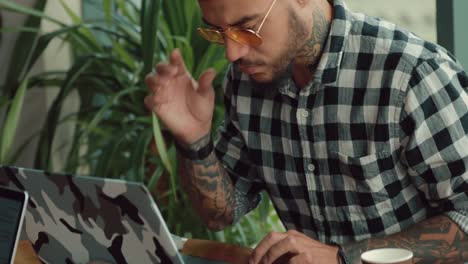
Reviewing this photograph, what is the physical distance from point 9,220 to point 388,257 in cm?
64

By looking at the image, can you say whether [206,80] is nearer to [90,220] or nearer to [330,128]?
[330,128]

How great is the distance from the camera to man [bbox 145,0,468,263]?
2.00m

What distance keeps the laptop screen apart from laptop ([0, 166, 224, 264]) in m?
0.04

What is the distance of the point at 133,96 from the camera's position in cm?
325

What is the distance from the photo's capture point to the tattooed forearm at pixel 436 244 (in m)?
2.00

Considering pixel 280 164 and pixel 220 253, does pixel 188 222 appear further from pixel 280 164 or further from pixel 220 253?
pixel 220 253

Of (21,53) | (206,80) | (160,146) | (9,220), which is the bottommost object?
(160,146)

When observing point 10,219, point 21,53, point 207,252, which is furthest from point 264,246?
point 21,53

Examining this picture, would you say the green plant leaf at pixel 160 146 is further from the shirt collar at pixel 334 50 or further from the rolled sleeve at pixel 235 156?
the shirt collar at pixel 334 50

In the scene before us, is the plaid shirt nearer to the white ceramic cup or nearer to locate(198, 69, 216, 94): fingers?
locate(198, 69, 216, 94): fingers

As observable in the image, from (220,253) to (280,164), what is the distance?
0.37m

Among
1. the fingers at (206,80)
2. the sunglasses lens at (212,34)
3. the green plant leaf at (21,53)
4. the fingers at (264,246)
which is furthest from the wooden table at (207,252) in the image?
the green plant leaf at (21,53)

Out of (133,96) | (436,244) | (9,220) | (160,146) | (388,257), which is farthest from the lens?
(133,96)

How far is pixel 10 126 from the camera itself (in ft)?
10.4
